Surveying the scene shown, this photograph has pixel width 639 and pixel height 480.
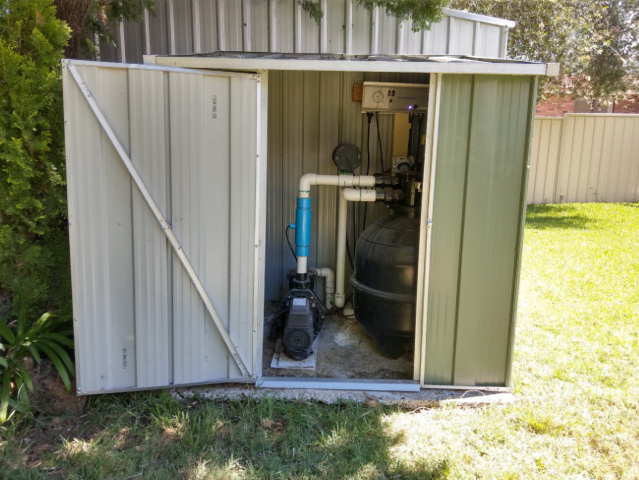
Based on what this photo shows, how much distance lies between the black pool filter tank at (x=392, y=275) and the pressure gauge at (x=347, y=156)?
2.13 feet

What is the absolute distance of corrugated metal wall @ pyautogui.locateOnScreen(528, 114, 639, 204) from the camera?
413 inches

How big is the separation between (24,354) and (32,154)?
3.89 feet

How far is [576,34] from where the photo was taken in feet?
29.2

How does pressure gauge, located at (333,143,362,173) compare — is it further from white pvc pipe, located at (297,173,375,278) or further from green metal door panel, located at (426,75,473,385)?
green metal door panel, located at (426,75,473,385)

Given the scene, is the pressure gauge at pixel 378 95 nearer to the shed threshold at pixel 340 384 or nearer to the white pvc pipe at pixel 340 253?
the white pvc pipe at pixel 340 253

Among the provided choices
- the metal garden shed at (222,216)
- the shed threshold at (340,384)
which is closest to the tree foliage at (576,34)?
A: the metal garden shed at (222,216)

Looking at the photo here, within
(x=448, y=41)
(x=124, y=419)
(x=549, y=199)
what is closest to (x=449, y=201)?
(x=448, y=41)

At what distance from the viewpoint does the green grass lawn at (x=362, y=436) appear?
8.51ft

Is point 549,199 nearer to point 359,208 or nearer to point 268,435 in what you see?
point 359,208

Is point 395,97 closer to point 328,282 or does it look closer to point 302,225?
point 302,225

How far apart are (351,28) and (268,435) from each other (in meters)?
3.26

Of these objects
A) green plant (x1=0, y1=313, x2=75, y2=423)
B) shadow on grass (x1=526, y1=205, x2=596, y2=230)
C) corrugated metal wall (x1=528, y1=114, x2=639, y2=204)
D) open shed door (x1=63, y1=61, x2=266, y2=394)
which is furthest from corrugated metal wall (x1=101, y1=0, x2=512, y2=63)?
corrugated metal wall (x1=528, y1=114, x2=639, y2=204)

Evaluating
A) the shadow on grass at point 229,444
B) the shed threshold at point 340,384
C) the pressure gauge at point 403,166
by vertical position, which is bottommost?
the shadow on grass at point 229,444

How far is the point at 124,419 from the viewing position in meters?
2.97
